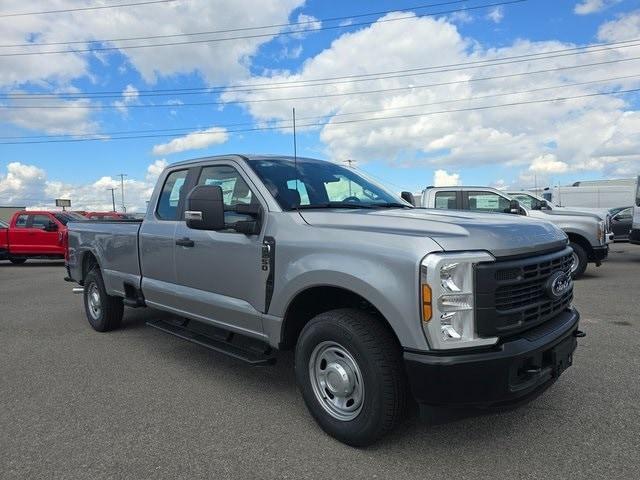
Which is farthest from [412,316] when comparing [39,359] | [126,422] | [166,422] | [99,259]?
[99,259]

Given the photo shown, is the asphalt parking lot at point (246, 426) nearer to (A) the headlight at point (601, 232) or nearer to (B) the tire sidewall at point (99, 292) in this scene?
(B) the tire sidewall at point (99, 292)

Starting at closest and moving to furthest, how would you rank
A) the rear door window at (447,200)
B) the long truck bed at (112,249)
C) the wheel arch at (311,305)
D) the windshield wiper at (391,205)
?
the wheel arch at (311,305), the windshield wiper at (391,205), the long truck bed at (112,249), the rear door window at (447,200)

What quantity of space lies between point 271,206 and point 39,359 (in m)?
3.37

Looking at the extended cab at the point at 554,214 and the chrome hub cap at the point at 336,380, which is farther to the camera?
the extended cab at the point at 554,214

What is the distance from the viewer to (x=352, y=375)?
10.4 ft

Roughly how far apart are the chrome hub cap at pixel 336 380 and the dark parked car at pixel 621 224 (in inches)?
720

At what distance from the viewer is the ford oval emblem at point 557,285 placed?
10.2 feet

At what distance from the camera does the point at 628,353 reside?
5043 millimetres

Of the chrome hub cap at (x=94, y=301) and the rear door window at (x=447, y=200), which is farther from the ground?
the rear door window at (x=447, y=200)

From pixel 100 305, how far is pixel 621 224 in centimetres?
1819

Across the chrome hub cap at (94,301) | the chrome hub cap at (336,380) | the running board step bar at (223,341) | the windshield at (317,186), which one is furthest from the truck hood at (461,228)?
the chrome hub cap at (94,301)

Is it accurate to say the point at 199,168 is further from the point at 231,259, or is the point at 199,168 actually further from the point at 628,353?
the point at 628,353

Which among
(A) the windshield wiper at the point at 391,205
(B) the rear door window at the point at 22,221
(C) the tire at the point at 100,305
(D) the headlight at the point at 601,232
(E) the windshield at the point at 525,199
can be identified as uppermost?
(E) the windshield at the point at 525,199

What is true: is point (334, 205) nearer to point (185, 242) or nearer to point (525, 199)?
point (185, 242)
